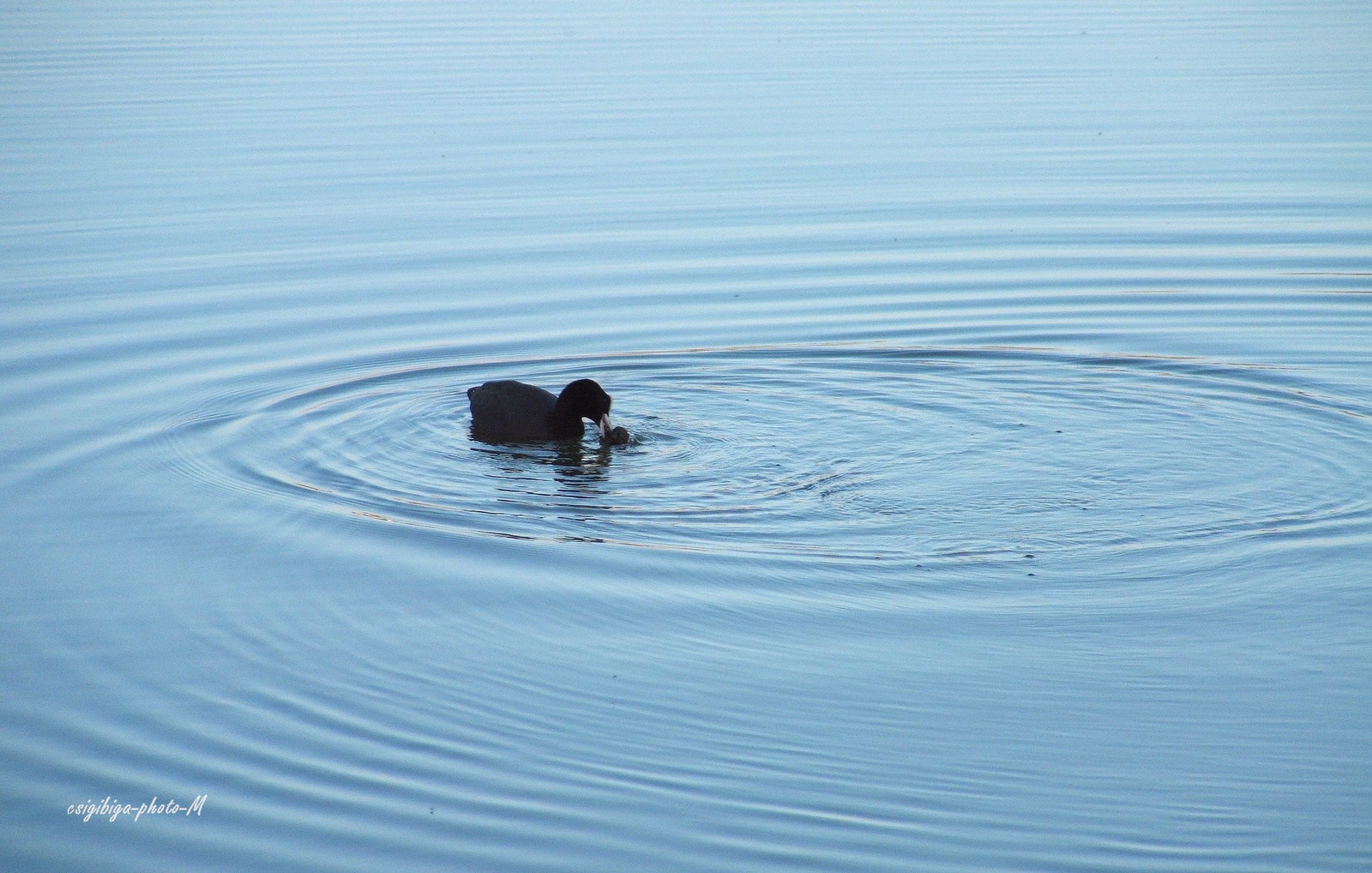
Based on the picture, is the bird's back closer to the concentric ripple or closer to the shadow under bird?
the shadow under bird

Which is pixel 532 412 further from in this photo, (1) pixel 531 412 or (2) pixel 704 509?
(2) pixel 704 509

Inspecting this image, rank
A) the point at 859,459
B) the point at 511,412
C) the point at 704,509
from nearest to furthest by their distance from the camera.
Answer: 1. the point at 704,509
2. the point at 859,459
3. the point at 511,412

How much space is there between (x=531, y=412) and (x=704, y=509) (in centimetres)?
216

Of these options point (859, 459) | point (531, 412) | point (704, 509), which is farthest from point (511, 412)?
point (859, 459)

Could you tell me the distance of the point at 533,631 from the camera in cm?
770

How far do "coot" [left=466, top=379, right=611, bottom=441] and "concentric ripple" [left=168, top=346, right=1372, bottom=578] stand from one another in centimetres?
13

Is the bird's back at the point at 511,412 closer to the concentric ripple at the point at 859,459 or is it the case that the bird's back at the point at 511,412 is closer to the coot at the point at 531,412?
the coot at the point at 531,412

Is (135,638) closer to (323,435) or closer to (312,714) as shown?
(312,714)

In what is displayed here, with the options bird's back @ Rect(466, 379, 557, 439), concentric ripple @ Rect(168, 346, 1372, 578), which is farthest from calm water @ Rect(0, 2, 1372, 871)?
bird's back @ Rect(466, 379, 557, 439)

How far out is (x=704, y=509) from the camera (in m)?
9.05

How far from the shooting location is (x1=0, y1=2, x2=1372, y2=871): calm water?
6.18 metres

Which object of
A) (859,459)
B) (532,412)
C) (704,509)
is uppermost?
(532,412)


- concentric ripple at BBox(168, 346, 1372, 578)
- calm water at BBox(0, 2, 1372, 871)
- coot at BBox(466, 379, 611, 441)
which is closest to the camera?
calm water at BBox(0, 2, 1372, 871)

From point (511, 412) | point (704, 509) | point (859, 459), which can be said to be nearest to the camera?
point (704, 509)
